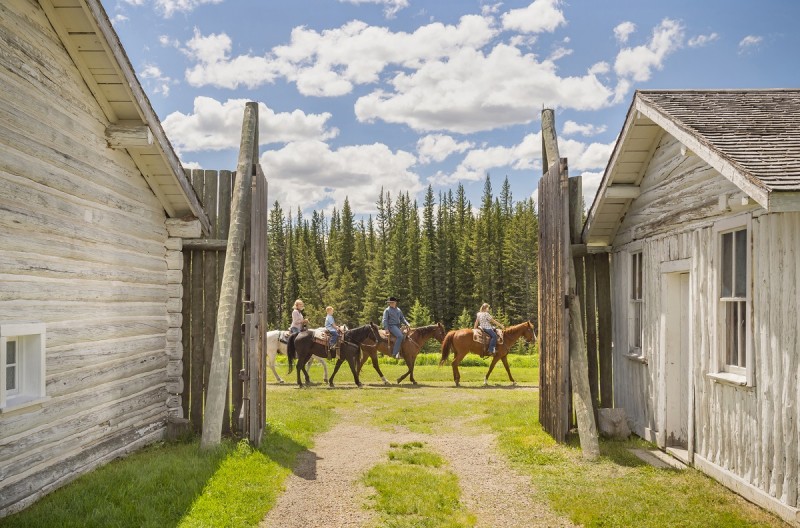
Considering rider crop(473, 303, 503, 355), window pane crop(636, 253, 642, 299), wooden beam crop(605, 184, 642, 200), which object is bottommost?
rider crop(473, 303, 503, 355)

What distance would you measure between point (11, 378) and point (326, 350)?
1183cm

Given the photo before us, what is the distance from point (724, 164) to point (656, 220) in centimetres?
290

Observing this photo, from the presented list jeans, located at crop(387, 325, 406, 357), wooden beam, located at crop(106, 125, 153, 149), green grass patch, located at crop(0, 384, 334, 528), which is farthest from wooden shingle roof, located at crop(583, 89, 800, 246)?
jeans, located at crop(387, 325, 406, 357)

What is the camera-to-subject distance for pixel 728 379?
7.21 meters

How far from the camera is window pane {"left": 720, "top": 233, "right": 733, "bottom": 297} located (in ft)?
24.7

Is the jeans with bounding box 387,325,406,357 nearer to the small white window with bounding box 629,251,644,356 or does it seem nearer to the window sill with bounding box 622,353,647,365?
the window sill with bounding box 622,353,647,365

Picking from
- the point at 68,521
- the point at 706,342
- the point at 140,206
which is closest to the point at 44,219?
the point at 140,206

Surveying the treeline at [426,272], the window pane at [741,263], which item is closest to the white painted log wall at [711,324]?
the window pane at [741,263]

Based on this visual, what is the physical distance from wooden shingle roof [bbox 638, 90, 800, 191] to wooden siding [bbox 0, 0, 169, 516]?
23.5 ft

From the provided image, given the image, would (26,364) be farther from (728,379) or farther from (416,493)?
(728,379)

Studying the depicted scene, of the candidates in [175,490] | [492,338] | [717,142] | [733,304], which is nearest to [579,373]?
[733,304]

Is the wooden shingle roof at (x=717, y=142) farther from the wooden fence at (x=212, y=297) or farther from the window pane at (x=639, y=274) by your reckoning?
the wooden fence at (x=212, y=297)

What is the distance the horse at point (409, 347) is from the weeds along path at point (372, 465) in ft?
19.0

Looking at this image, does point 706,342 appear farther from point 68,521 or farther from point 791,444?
point 68,521
